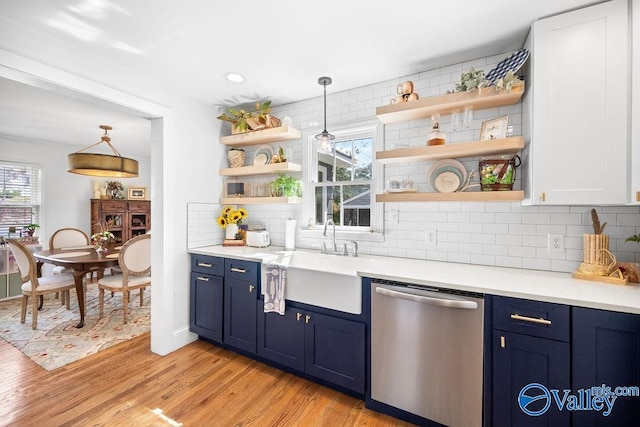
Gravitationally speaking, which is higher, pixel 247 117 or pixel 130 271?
pixel 247 117

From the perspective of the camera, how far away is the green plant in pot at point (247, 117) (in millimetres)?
2861

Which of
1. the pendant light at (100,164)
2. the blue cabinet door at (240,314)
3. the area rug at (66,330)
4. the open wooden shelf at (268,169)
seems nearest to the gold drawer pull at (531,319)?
the blue cabinet door at (240,314)

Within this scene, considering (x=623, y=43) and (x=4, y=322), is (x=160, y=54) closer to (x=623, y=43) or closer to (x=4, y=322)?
(x=623, y=43)

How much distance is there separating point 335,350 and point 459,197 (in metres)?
1.36

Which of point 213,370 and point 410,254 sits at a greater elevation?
point 410,254

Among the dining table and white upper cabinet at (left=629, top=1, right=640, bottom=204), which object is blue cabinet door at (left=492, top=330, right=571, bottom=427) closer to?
white upper cabinet at (left=629, top=1, right=640, bottom=204)

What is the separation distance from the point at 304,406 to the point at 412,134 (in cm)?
219

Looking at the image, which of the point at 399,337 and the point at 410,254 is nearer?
the point at 399,337

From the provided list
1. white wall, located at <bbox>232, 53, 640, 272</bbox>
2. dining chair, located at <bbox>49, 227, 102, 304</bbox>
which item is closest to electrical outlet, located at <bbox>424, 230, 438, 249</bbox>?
white wall, located at <bbox>232, 53, 640, 272</bbox>

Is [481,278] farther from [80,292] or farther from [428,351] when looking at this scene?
[80,292]

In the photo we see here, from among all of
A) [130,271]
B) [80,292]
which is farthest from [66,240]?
[130,271]

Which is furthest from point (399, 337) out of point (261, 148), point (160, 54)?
point (160, 54)

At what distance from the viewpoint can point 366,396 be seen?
6.25 ft

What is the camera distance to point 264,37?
6.19ft
